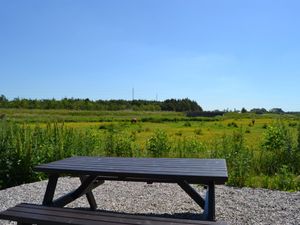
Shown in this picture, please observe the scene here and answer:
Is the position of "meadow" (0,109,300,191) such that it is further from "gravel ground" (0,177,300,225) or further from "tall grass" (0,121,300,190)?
"gravel ground" (0,177,300,225)

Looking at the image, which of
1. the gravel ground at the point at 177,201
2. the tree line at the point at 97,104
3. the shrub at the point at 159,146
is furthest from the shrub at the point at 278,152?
the tree line at the point at 97,104

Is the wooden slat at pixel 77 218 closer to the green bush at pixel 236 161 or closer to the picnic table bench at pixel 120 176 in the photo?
the picnic table bench at pixel 120 176

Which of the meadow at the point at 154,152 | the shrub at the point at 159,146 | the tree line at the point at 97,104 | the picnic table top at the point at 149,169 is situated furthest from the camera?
the tree line at the point at 97,104

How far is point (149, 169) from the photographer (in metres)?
3.37

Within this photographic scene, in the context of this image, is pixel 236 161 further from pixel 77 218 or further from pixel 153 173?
pixel 77 218

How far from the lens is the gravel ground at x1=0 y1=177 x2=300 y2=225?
175 inches

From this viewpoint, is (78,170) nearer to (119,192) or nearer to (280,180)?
(119,192)

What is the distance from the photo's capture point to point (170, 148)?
903cm

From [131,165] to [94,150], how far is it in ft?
16.0

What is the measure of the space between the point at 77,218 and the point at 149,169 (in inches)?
38.1

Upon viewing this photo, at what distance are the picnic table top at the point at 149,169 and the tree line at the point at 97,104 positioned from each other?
6857cm

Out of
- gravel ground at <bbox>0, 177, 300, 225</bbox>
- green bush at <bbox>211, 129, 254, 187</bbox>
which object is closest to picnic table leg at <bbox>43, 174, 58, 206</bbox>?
gravel ground at <bbox>0, 177, 300, 225</bbox>

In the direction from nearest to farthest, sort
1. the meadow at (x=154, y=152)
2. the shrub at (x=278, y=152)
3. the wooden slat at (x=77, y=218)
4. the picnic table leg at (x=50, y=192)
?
the wooden slat at (x=77, y=218) < the picnic table leg at (x=50, y=192) < the meadow at (x=154, y=152) < the shrub at (x=278, y=152)

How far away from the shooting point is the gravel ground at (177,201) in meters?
4.45
